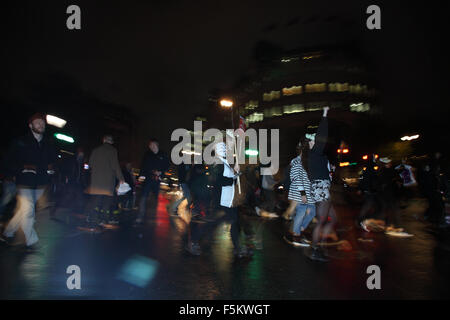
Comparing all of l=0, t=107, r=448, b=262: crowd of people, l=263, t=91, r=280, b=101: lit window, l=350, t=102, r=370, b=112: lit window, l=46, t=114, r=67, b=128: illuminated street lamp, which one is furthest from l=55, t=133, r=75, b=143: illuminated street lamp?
l=263, t=91, r=280, b=101: lit window

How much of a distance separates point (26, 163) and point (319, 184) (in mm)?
4475

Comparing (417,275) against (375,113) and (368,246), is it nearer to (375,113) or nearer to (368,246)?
(368,246)

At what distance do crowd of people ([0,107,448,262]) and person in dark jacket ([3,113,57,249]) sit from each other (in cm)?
1

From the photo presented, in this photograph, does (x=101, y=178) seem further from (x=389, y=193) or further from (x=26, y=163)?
(x=389, y=193)

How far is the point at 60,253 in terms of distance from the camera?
541 centimetres

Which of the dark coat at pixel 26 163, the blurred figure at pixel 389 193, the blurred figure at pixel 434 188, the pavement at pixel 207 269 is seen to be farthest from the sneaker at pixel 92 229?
the blurred figure at pixel 434 188

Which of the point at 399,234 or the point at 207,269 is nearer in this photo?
the point at 207,269

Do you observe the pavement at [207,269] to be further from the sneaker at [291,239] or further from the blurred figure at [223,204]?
the blurred figure at [223,204]

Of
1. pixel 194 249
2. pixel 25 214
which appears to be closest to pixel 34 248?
pixel 25 214

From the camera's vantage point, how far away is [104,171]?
7520mm

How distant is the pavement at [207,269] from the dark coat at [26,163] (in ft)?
3.33

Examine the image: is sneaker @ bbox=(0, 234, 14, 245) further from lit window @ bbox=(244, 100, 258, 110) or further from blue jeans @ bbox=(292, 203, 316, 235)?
lit window @ bbox=(244, 100, 258, 110)
